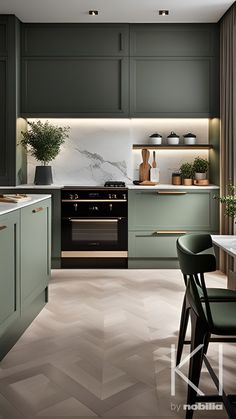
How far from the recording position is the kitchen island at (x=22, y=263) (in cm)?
271

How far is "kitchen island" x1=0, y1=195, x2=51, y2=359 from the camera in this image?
2707 millimetres

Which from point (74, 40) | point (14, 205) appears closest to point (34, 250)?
point (14, 205)

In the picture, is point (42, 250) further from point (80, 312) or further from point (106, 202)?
point (106, 202)

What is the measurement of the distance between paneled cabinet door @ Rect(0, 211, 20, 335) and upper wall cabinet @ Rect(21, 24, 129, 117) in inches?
113

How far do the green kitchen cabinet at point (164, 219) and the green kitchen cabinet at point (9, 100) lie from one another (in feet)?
4.57

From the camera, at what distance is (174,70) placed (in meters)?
5.49

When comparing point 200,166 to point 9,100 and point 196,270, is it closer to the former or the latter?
point 9,100

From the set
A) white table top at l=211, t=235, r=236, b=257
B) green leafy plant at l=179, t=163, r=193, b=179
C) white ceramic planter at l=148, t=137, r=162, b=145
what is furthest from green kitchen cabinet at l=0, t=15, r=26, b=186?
white table top at l=211, t=235, r=236, b=257

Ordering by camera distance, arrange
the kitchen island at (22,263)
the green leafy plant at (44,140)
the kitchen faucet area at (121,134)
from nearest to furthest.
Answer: the kitchen island at (22,263)
the kitchen faucet area at (121,134)
the green leafy plant at (44,140)

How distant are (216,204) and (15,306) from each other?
10.1 feet

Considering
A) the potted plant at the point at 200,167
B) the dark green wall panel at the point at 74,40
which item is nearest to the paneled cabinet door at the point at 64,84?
the dark green wall panel at the point at 74,40

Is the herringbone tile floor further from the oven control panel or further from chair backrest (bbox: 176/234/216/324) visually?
the oven control panel

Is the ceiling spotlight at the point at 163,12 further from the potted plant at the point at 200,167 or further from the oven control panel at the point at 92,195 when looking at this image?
the oven control panel at the point at 92,195

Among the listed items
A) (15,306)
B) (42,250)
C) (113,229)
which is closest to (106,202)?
(113,229)
